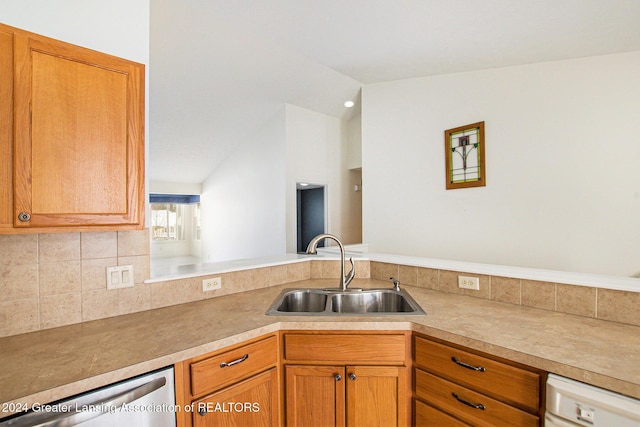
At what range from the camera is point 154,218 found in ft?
24.6

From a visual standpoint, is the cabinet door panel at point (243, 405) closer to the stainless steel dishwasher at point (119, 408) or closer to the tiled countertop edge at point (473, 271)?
the stainless steel dishwasher at point (119, 408)

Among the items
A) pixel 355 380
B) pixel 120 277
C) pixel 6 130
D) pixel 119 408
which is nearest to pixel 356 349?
pixel 355 380

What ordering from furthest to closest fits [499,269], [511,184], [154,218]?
[154,218]
[511,184]
[499,269]

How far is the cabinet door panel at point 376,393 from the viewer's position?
129cm

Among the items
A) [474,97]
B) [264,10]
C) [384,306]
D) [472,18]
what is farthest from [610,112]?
[264,10]

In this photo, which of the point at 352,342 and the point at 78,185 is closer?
the point at 78,185

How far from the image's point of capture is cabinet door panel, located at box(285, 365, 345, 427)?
130cm

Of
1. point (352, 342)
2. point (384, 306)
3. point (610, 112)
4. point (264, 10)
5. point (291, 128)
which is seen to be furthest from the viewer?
point (291, 128)

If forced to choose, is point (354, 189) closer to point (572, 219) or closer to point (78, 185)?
point (572, 219)

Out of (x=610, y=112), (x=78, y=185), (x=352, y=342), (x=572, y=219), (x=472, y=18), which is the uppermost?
(x=472, y=18)

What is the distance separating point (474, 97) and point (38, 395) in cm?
413

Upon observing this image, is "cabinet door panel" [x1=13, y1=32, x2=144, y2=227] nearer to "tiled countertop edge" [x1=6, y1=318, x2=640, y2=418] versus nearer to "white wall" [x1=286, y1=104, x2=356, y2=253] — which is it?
"tiled countertop edge" [x1=6, y1=318, x2=640, y2=418]

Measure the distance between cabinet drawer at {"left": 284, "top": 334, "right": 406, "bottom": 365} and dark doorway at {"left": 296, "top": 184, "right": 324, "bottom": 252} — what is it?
12.5 feet

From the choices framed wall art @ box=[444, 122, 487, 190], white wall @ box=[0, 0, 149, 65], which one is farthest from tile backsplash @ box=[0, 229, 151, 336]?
framed wall art @ box=[444, 122, 487, 190]
